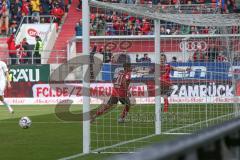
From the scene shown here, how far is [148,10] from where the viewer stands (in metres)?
16.8

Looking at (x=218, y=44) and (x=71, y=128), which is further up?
(x=218, y=44)

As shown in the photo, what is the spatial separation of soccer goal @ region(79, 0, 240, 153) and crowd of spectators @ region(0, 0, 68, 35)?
15.5 m

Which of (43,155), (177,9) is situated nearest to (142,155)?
(43,155)

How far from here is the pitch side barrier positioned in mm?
2996

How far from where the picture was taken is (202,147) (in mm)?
3428

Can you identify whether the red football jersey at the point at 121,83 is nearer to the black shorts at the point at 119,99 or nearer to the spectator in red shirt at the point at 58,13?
the black shorts at the point at 119,99

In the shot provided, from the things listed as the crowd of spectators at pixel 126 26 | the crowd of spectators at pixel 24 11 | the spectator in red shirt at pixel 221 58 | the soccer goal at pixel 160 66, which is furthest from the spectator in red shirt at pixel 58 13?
the spectator in red shirt at pixel 221 58

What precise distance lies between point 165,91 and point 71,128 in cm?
372

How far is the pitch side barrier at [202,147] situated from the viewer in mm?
2996

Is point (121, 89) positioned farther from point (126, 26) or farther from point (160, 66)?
point (126, 26)

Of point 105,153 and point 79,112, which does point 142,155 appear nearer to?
point 105,153

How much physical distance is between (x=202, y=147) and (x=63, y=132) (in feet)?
48.3

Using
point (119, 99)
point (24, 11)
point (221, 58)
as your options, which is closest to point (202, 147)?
point (119, 99)

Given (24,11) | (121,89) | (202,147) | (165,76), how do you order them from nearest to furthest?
(202,147)
(121,89)
(165,76)
(24,11)
